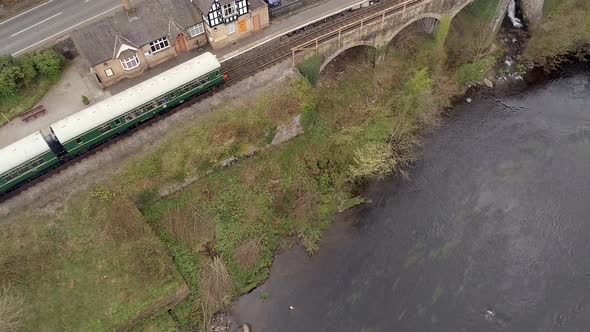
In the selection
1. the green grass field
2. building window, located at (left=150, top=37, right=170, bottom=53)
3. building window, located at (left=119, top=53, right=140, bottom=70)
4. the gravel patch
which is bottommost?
the green grass field

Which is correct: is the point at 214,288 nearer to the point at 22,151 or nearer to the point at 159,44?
the point at 22,151

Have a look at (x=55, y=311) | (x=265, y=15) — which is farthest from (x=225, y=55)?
(x=55, y=311)

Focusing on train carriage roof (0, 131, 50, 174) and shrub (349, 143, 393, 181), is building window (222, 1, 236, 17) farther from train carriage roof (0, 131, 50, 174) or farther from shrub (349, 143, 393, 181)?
train carriage roof (0, 131, 50, 174)

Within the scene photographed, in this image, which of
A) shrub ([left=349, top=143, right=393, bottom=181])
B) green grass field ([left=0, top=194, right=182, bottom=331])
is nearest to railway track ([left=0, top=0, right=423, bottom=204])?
green grass field ([left=0, top=194, right=182, bottom=331])

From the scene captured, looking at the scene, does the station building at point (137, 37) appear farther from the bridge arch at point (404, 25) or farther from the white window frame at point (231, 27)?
the bridge arch at point (404, 25)

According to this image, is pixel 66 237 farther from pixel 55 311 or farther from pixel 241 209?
pixel 241 209

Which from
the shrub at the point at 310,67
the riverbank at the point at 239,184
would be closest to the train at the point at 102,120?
the riverbank at the point at 239,184
